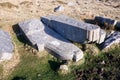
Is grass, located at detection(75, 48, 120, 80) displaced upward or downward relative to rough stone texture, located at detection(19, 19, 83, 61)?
downward

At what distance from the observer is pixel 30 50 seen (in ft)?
72.1

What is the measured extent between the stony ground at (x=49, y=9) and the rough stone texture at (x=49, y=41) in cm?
184

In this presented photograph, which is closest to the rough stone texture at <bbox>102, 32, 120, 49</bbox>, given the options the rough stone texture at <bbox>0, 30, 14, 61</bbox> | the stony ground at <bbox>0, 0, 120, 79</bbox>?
the stony ground at <bbox>0, 0, 120, 79</bbox>

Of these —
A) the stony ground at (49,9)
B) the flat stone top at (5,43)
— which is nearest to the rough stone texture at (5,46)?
the flat stone top at (5,43)

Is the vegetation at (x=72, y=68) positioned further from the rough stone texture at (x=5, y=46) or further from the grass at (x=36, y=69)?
the rough stone texture at (x=5, y=46)

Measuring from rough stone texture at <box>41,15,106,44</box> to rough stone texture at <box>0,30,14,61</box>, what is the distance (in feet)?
10.7

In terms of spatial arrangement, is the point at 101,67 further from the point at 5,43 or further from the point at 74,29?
the point at 5,43

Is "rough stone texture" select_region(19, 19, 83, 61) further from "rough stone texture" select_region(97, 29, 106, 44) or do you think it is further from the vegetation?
"rough stone texture" select_region(97, 29, 106, 44)

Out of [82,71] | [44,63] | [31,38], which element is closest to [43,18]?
[31,38]

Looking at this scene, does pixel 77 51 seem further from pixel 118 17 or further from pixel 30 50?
pixel 118 17

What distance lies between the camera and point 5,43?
21812 millimetres

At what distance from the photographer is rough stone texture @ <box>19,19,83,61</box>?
68.6 feet

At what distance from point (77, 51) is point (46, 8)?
8.13m

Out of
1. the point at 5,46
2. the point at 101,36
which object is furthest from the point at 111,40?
the point at 5,46
